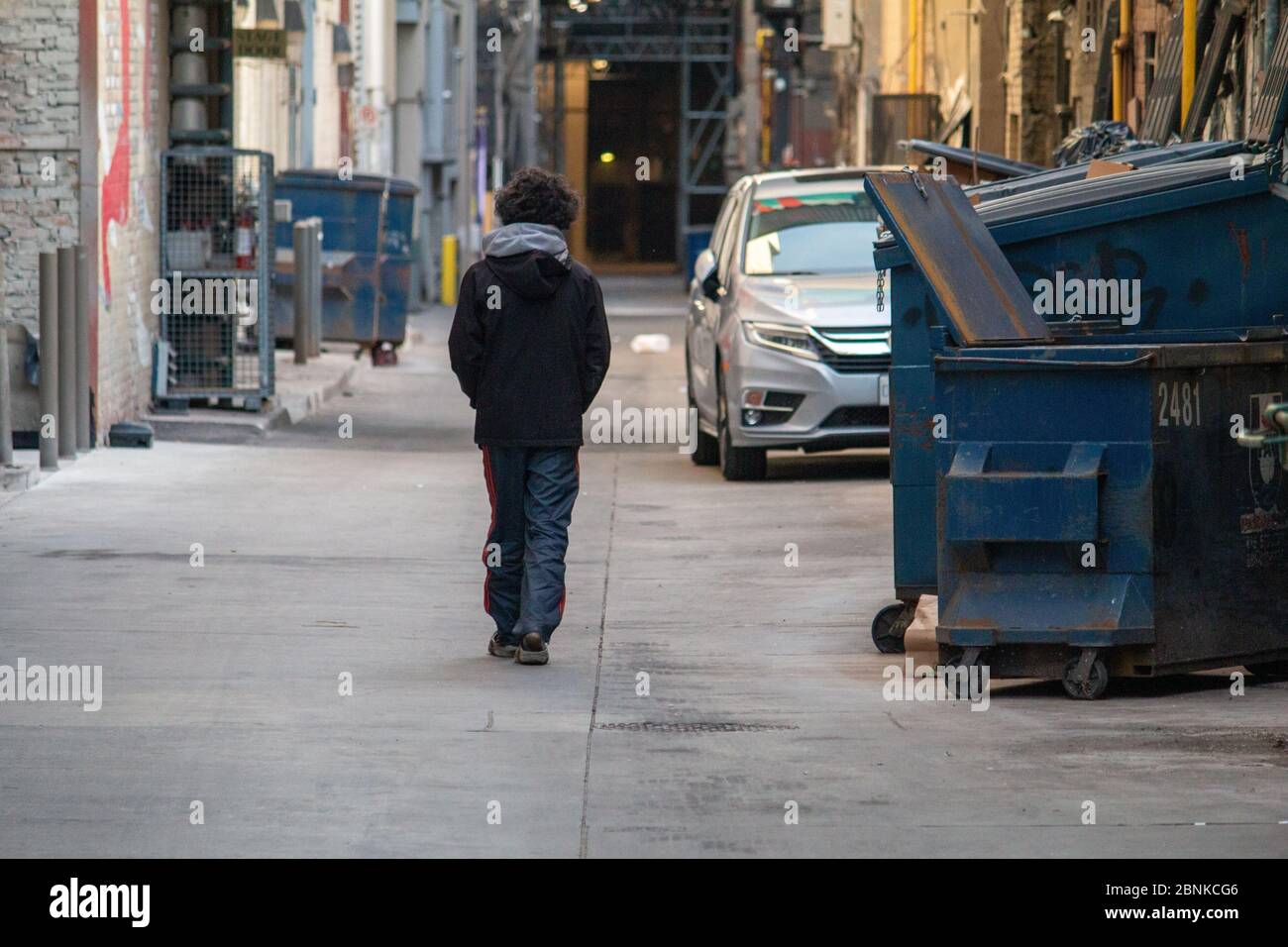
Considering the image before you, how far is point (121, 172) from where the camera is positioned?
16.5 m

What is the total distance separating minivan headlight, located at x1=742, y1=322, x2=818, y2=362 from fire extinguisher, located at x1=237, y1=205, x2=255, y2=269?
5335 mm

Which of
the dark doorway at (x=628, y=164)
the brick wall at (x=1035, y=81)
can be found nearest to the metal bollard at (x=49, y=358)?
the brick wall at (x=1035, y=81)

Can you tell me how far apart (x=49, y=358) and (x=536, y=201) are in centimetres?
645

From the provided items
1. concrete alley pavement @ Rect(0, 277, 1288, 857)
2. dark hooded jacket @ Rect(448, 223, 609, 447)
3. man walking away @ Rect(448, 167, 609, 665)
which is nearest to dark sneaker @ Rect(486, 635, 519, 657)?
man walking away @ Rect(448, 167, 609, 665)

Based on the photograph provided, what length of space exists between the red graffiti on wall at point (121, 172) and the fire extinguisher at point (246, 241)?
56.9 inches

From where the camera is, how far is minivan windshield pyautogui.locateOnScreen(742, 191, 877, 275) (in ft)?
49.5

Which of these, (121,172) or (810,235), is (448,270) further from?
(810,235)

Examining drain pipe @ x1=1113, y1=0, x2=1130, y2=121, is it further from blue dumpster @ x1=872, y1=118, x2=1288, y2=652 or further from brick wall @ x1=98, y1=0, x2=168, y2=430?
blue dumpster @ x1=872, y1=118, x2=1288, y2=652

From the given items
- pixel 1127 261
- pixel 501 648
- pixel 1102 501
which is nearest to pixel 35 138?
pixel 501 648

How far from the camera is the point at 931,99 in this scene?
2967 centimetres

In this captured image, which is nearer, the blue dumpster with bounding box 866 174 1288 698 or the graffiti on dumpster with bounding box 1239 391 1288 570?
the blue dumpster with bounding box 866 174 1288 698

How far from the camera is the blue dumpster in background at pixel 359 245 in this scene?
2627 centimetres

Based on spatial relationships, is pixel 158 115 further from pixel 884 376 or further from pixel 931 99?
pixel 931 99
